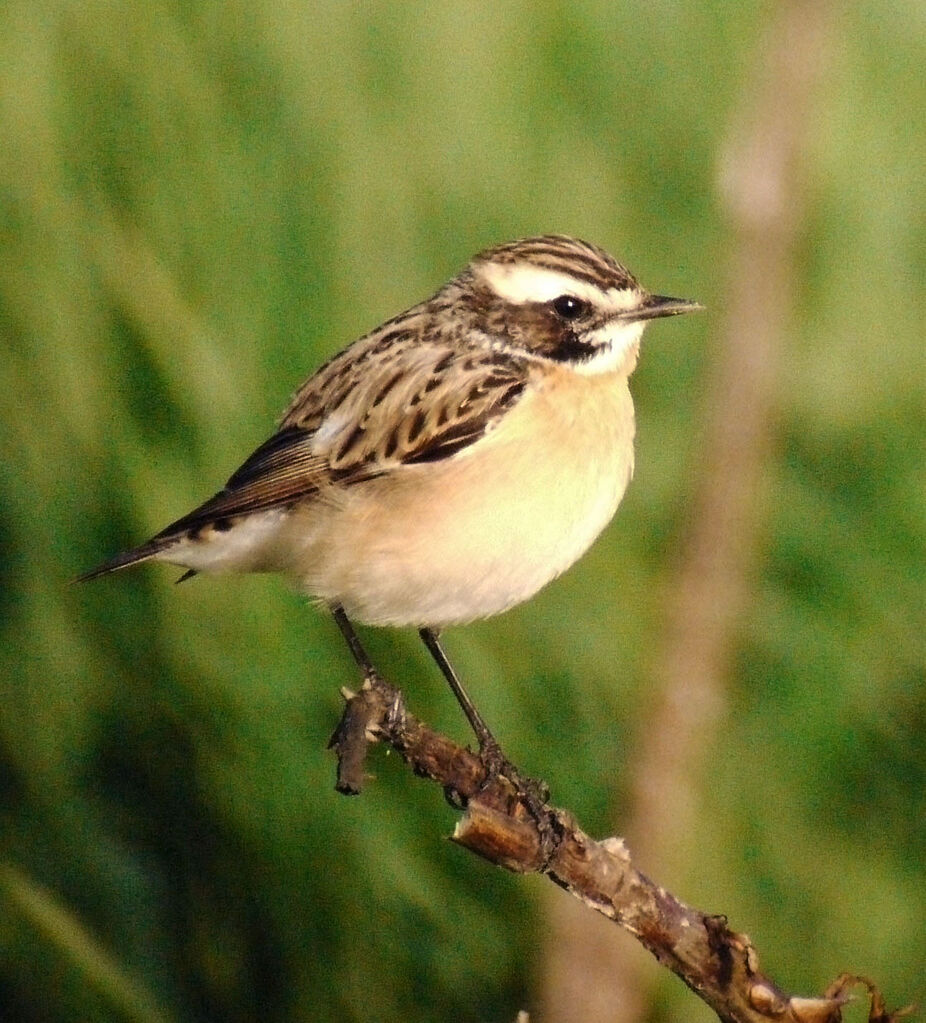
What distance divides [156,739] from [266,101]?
42.9 inches

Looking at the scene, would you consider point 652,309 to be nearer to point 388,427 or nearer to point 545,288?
point 545,288

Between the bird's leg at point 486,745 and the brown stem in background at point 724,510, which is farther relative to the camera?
the brown stem in background at point 724,510

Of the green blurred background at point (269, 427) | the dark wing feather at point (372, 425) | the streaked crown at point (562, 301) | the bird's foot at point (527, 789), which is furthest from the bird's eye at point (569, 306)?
the bird's foot at point (527, 789)

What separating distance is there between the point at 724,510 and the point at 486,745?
0.59 meters

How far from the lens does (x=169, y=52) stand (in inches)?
96.3

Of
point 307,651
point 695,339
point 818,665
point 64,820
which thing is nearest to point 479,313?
point 695,339

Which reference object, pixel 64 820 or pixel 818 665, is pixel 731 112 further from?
pixel 64 820

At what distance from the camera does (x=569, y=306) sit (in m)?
2.17

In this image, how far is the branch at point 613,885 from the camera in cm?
184

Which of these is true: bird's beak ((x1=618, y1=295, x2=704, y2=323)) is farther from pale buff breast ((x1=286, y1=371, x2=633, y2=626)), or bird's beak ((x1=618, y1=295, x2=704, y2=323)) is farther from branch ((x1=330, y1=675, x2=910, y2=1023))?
branch ((x1=330, y1=675, x2=910, y2=1023))

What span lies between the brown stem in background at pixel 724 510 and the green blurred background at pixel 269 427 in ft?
0.10

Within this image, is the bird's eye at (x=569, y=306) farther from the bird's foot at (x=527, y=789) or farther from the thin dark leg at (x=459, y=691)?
the bird's foot at (x=527, y=789)

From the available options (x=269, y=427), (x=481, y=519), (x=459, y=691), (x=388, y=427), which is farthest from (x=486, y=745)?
(x=269, y=427)

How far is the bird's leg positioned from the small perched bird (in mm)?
164
